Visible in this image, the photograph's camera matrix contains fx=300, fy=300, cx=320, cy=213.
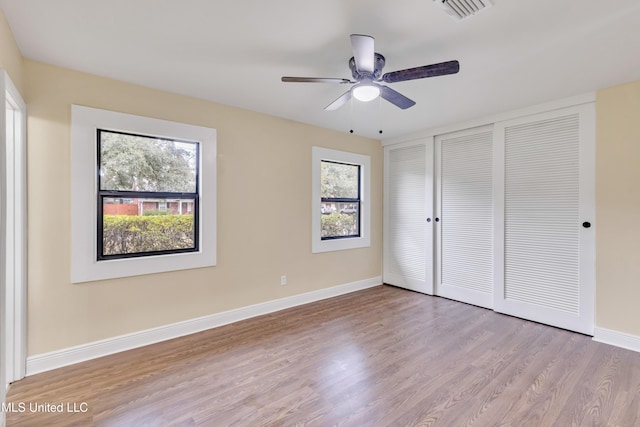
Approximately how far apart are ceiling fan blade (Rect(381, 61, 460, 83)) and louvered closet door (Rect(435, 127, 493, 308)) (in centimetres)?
220

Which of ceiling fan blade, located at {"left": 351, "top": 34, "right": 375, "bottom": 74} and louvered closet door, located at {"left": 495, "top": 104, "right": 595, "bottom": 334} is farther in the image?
louvered closet door, located at {"left": 495, "top": 104, "right": 595, "bottom": 334}

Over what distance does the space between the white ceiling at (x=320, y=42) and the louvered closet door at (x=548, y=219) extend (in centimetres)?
47

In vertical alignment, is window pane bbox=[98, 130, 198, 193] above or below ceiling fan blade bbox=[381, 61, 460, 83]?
below

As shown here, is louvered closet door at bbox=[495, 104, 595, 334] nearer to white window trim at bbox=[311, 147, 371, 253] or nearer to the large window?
white window trim at bbox=[311, 147, 371, 253]

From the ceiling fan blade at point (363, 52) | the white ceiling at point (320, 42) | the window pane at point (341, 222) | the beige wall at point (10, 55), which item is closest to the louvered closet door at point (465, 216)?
the white ceiling at point (320, 42)

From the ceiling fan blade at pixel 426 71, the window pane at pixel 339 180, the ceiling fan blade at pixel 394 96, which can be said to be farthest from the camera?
the window pane at pixel 339 180

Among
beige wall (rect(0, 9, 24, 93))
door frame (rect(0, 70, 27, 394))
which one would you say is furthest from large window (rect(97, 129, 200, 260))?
beige wall (rect(0, 9, 24, 93))

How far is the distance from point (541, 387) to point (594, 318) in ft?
4.46

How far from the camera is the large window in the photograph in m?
2.64

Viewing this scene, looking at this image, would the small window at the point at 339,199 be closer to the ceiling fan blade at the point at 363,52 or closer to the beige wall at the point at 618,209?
the ceiling fan blade at the point at 363,52

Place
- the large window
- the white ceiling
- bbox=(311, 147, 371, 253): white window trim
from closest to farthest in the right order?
the white ceiling < the large window < bbox=(311, 147, 371, 253): white window trim

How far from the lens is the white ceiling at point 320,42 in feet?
5.69

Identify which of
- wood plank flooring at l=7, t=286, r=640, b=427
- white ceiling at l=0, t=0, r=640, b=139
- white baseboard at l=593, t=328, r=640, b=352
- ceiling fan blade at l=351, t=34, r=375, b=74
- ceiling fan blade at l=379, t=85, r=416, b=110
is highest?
white ceiling at l=0, t=0, r=640, b=139

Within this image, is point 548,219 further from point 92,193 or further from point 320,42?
point 92,193
